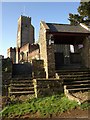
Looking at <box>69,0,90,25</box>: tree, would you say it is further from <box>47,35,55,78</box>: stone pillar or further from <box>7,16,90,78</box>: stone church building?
<box>47,35,55,78</box>: stone pillar

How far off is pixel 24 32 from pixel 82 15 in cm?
2774

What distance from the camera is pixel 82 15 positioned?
25.8m

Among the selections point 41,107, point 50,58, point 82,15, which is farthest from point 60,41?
point 41,107

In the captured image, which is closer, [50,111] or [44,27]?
[50,111]

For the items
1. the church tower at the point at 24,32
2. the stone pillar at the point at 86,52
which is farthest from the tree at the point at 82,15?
the church tower at the point at 24,32

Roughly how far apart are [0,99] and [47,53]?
5.10 m

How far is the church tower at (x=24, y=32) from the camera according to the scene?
5097cm

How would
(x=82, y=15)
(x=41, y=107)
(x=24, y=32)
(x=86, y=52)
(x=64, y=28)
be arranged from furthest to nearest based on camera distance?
(x=24, y=32) < (x=82, y=15) < (x=64, y=28) < (x=86, y=52) < (x=41, y=107)

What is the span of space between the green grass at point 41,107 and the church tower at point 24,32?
40.4m

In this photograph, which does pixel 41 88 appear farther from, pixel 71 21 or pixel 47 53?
pixel 71 21

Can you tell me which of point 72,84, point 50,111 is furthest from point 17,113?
point 72,84

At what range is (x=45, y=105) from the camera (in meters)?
10.1

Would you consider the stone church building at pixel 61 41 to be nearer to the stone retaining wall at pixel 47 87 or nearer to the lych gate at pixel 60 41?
the lych gate at pixel 60 41

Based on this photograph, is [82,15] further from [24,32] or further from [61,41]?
[24,32]
